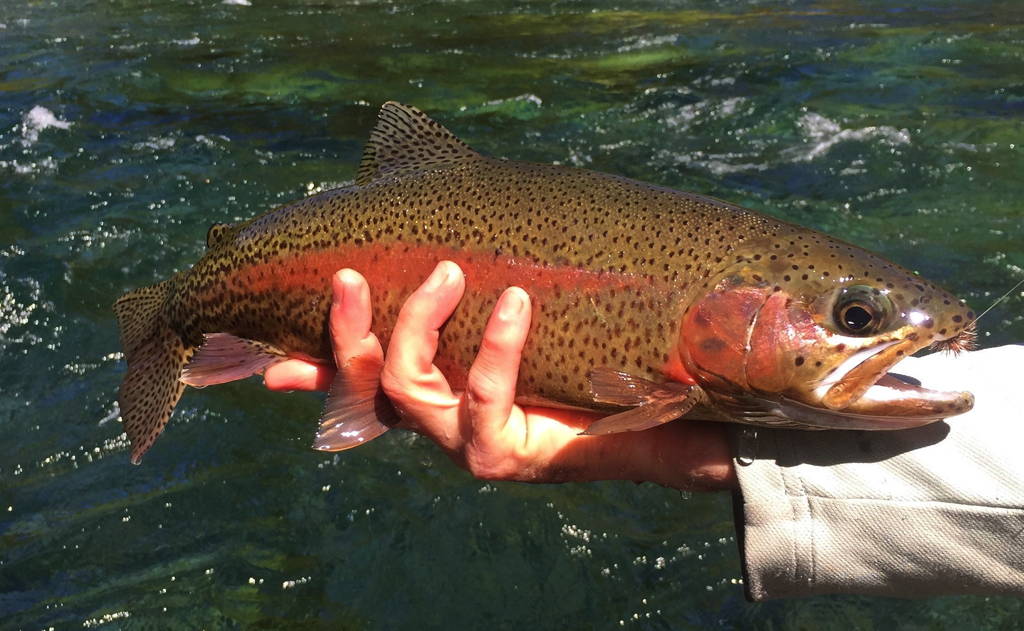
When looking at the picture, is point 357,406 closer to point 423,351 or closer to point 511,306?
point 423,351

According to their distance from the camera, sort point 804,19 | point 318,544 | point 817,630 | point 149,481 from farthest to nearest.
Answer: point 804,19 < point 149,481 < point 318,544 < point 817,630

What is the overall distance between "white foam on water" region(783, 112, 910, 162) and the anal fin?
543 cm

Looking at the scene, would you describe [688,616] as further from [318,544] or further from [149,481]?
[149,481]

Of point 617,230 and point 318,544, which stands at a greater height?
point 617,230

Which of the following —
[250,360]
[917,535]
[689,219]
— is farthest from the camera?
[250,360]

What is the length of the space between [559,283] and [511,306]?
160 mm

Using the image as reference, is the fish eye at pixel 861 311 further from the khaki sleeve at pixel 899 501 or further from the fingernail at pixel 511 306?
the fingernail at pixel 511 306

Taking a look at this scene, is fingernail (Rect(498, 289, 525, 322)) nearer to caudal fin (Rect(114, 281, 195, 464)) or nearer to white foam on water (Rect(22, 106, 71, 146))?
caudal fin (Rect(114, 281, 195, 464))

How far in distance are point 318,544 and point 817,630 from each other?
76.1 inches

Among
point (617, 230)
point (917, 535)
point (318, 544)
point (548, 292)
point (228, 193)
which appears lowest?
point (318, 544)

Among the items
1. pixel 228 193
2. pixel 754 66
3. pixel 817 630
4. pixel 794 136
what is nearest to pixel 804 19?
pixel 754 66

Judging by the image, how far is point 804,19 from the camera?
12258 mm

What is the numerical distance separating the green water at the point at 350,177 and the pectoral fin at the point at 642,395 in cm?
142

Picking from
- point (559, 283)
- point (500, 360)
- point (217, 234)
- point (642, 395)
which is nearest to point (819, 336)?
point (642, 395)
